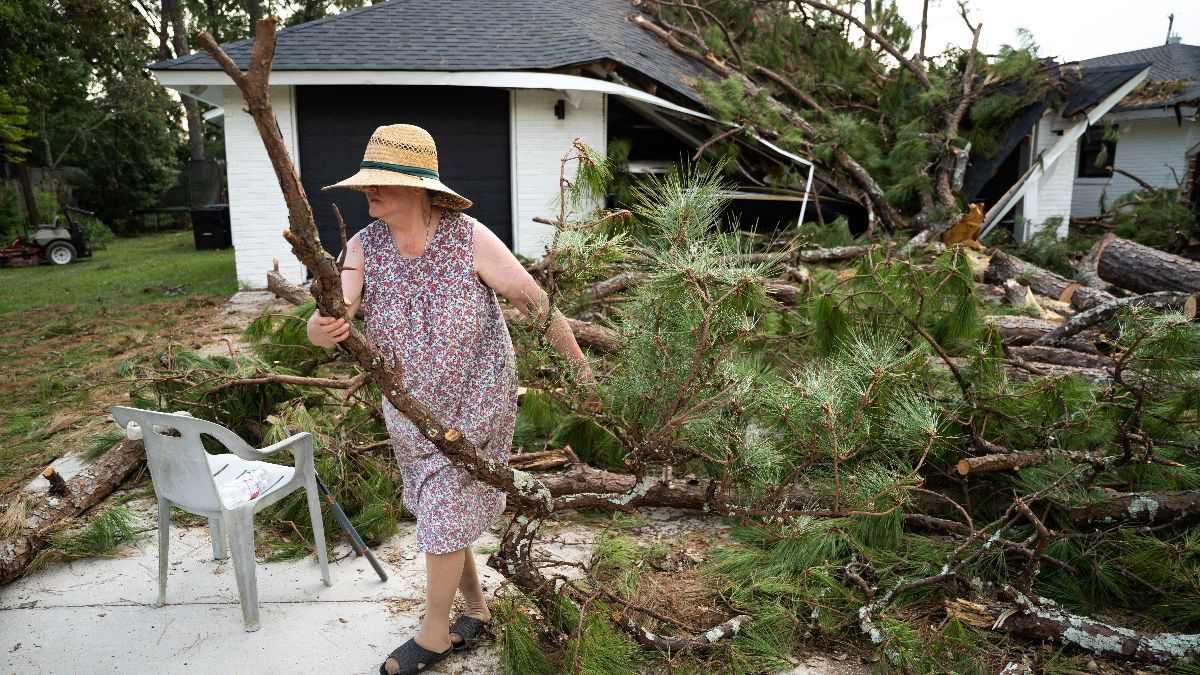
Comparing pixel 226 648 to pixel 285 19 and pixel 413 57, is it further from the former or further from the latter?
pixel 285 19

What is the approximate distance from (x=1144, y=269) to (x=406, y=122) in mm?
7478

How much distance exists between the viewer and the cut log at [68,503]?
2994mm

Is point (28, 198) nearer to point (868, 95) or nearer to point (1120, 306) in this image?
point (868, 95)

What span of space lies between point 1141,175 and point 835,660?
1736cm

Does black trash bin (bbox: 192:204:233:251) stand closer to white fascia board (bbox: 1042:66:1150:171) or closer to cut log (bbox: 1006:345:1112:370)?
white fascia board (bbox: 1042:66:1150:171)

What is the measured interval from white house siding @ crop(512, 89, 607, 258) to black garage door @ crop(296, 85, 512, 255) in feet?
0.55

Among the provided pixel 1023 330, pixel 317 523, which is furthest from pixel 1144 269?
pixel 317 523

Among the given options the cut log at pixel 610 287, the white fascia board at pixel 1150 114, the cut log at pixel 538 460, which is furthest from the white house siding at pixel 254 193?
the white fascia board at pixel 1150 114

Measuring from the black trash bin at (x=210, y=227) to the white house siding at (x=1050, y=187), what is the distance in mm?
12788

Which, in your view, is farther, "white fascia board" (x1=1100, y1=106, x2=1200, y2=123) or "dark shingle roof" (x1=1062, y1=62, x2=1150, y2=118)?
"white fascia board" (x1=1100, y1=106, x2=1200, y2=123)

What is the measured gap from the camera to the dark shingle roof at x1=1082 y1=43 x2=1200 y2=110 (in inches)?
539

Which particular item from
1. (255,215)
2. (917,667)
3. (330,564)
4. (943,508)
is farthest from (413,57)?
(917,667)

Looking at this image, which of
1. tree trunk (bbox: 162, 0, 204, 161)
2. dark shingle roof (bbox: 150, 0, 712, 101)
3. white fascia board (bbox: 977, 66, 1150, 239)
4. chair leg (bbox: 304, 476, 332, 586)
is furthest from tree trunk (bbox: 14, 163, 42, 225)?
white fascia board (bbox: 977, 66, 1150, 239)

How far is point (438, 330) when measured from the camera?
229 cm
